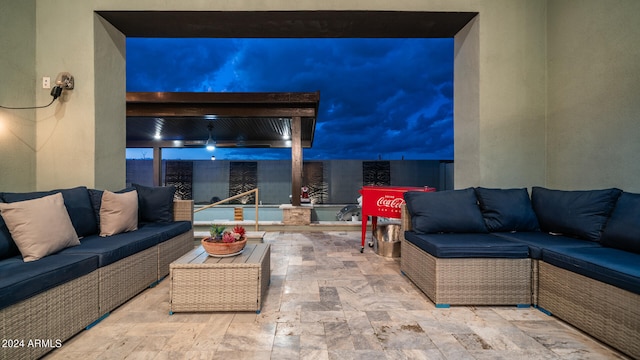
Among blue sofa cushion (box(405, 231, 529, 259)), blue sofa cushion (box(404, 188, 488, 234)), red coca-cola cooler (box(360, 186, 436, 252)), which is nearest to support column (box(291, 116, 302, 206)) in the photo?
red coca-cola cooler (box(360, 186, 436, 252))

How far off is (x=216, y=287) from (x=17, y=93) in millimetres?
3227

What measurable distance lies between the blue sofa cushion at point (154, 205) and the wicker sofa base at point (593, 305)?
399 centimetres

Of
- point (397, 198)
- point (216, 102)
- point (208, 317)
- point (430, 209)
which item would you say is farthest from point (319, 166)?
point (208, 317)

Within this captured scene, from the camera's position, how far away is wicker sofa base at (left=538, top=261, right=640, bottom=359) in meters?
1.59

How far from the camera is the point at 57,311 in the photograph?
167cm

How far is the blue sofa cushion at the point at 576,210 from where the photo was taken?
2.34 meters

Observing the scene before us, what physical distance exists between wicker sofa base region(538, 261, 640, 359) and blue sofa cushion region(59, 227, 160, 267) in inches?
136

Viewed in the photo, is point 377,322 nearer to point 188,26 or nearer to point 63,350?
point 63,350

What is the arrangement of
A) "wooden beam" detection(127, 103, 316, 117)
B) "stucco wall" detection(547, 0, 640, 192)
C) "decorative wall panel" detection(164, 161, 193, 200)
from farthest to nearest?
1. "decorative wall panel" detection(164, 161, 193, 200)
2. "wooden beam" detection(127, 103, 316, 117)
3. "stucco wall" detection(547, 0, 640, 192)

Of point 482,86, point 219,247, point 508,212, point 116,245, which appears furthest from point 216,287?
point 482,86

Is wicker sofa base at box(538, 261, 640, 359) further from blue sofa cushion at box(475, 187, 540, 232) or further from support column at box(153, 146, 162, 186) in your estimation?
support column at box(153, 146, 162, 186)

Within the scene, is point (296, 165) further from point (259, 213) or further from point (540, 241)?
point (540, 241)

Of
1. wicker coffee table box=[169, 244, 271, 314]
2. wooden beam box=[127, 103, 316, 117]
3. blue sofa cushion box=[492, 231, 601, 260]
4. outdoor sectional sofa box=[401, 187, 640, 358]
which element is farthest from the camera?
wooden beam box=[127, 103, 316, 117]

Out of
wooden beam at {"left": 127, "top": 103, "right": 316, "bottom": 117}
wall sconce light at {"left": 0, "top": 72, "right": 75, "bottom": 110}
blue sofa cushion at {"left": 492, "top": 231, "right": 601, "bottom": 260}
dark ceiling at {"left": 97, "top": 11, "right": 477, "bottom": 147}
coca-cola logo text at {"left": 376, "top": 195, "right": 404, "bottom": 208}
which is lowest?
blue sofa cushion at {"left": 492, "top": 231, "right": 601, "bottom": 260}
